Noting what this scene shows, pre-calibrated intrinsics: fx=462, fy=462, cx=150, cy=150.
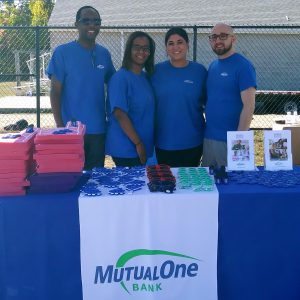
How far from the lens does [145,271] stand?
2.57 meters

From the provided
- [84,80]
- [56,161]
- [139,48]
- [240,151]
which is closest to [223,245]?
[240,151]

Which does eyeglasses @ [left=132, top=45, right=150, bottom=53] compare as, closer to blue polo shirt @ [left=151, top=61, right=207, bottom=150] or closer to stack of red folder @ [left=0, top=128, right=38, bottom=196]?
blue polo shirt @ [left=151, top=61, right=207, bottom=150]

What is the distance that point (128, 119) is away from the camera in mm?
3311

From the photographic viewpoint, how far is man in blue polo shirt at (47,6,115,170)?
357 centimetres

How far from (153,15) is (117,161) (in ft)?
47.0

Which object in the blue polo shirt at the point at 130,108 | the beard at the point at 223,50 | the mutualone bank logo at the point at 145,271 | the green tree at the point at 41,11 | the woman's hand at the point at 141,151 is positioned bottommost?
the mutualone bank logo at the point at 145,271

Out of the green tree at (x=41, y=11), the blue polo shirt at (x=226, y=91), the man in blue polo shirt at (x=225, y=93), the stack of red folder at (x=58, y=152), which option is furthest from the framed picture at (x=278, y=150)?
the green tree at (x=41, y=11)

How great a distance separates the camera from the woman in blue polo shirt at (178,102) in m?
3.47

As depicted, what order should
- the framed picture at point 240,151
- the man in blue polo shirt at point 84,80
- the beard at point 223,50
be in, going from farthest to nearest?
the man in blue polo shirt at point 84,80 → the beard at point 223,50 → the framed picture at point 240,151

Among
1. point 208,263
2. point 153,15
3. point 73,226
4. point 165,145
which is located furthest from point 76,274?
point 153,15

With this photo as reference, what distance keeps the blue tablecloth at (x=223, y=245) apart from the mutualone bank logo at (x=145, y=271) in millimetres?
168

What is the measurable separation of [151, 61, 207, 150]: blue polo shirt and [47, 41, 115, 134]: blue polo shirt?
0.45m

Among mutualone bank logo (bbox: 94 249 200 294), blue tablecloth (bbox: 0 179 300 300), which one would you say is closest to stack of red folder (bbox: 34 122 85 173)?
blue tablecloth (bbox: 0 179 300 300)

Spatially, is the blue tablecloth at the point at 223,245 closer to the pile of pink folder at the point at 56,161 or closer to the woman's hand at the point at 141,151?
the pile of pink folder at the point at 56,161
